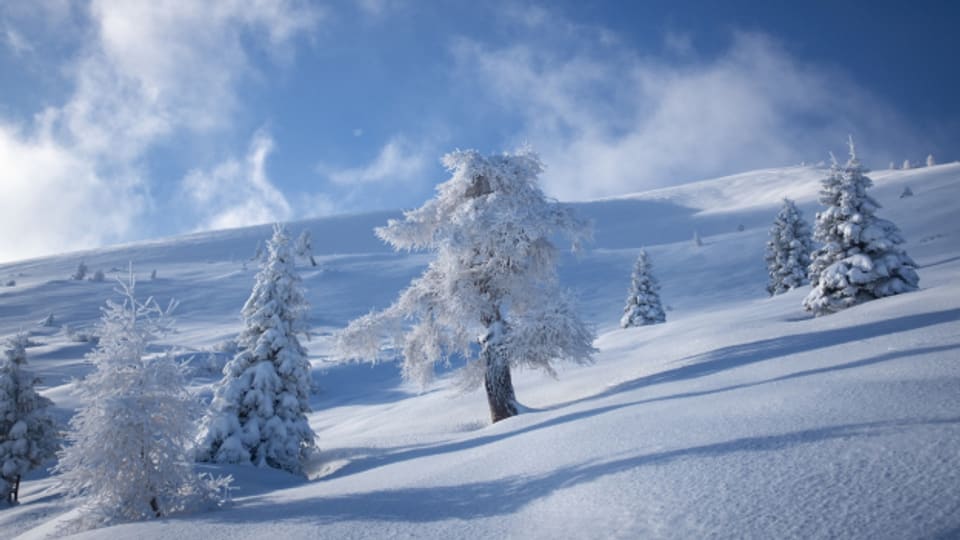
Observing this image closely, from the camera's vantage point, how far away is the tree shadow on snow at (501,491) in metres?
4.98

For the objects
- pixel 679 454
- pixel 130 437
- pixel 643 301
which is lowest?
pixel 679 454

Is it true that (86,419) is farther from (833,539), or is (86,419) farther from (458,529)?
(833,539)

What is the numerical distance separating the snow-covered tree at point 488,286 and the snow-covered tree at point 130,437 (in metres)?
5.85

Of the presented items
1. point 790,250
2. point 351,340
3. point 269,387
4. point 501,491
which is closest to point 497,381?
point 351,340

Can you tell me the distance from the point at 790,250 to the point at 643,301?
50.6 feet

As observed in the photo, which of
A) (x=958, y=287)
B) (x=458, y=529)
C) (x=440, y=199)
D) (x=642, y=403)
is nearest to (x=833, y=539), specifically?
(x=458, y=529)

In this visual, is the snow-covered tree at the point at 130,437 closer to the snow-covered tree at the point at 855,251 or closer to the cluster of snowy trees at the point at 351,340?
the cluster of snowy trees at the point at 351,340

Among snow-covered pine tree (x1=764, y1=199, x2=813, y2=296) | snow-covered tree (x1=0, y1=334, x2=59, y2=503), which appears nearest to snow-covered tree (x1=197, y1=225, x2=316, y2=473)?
snow-covered tree (x1=0, y1=334, x2=59, y2=503)

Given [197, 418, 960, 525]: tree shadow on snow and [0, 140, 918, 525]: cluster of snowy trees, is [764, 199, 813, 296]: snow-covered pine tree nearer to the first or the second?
[0, 140, 918, 525]: cluster of snowy trees

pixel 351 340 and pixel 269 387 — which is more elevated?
pixel 351 340

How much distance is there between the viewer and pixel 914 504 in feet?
10.9

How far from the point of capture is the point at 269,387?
53.8 feet

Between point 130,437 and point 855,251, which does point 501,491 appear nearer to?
point 130,437

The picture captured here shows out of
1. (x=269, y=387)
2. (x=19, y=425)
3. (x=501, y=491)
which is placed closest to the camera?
(x=501, y=491)
